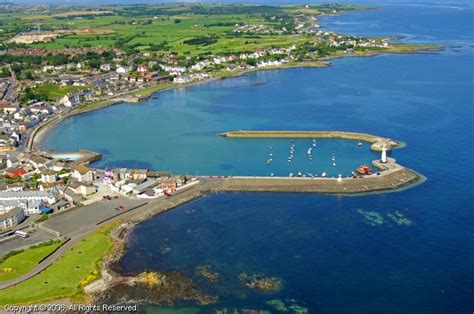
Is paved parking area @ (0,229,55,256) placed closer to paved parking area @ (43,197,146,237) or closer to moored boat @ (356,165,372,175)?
paved parking area @ (43,197,146,237)

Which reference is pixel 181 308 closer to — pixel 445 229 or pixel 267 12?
pixel 445 229

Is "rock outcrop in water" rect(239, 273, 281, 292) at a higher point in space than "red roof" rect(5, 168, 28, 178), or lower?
lower

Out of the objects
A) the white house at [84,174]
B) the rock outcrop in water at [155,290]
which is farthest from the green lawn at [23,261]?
the white house at [84,174]

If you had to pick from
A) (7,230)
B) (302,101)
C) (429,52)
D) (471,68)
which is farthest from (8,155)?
(429,52)

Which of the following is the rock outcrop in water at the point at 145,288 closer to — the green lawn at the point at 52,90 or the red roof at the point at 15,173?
Result: the red roof at the point at 15,173

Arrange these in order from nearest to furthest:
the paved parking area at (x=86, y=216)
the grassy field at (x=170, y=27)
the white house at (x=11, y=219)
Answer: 1. the paved parking area at (x=86, y=216)
2. the white house at (x=11, y=219)
3. the grassy field at (x=170, y=27)

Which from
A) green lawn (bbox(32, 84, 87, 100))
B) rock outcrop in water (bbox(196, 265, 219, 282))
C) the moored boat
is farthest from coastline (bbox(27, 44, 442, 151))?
the moored boat

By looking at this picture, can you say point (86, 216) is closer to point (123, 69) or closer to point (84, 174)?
point (84, 174)
